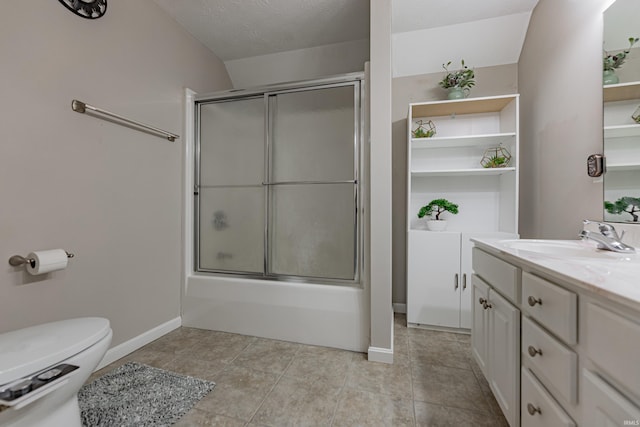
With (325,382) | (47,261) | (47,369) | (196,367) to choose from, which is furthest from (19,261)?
(325,382)

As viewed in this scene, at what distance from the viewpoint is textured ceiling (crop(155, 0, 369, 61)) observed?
1.93 metres

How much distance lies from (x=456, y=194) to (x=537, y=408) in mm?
1799

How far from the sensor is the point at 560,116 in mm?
1624

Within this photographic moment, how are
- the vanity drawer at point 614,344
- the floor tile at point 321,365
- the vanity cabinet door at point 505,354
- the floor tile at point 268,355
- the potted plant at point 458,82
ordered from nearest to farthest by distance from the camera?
the vanity drawer at point 614,344 → the vanity cabinet door at point 505,354 → the floor tile at point 321,365 → the floor tile at point 268,355 → the potted plant at point 458,82

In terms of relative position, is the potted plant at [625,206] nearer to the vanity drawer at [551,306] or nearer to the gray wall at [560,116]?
the gray wall at [560,116]

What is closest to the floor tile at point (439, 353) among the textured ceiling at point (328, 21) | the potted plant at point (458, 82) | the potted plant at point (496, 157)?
the potted plant at point (496, 157)

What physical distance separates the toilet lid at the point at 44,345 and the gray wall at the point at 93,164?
1.31 feet

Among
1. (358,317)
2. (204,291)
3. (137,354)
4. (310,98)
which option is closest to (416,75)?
(310,98)

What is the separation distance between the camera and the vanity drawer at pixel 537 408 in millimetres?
708

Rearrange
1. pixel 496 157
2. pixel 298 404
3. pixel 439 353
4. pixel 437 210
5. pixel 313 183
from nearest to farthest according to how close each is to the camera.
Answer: pixel 298 404
pixel 439 353
pixel 313 183
pixel 496 157
pixel 437 210

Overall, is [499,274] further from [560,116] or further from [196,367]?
[196,367]

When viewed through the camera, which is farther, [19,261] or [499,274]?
[19,261]

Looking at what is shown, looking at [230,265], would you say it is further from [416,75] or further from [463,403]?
[416,75]

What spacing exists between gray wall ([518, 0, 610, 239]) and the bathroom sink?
0.28m
